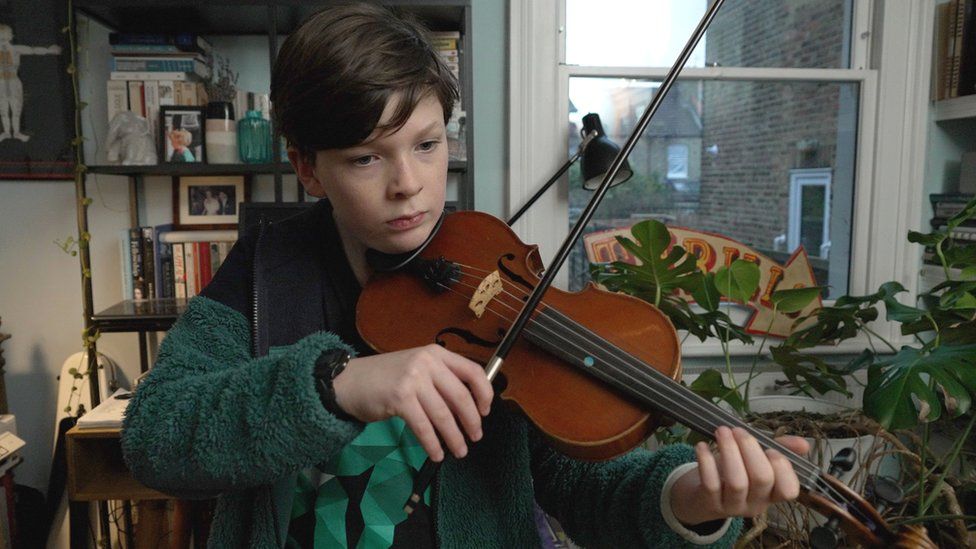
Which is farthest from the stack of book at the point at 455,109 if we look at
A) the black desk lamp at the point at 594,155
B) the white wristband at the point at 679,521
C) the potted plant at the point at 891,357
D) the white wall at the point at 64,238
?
the white wristband at the point at 679,521

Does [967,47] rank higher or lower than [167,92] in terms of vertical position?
higher

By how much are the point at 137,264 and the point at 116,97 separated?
0.47 m

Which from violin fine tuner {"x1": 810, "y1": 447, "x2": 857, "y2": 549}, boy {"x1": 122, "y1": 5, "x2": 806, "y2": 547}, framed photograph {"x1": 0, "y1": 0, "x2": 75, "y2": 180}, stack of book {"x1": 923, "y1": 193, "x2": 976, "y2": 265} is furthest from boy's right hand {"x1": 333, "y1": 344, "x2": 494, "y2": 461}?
stack of book {"x1": 923, "y1": 193, "x2": 976, "y2": 265}

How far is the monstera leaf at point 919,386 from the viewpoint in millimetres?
1273

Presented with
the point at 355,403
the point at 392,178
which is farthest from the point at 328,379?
the point at 392,178

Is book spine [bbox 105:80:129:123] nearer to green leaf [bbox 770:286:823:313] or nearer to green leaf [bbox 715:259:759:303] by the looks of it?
green leaf [bbox 715:259:759:303]

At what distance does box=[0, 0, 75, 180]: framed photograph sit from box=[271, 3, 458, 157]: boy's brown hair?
1658 millimetres

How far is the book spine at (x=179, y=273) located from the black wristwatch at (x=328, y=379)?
1.59 m

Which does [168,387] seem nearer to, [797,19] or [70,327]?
[70,327]

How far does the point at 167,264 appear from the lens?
201 cm

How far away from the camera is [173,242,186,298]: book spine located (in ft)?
6.58

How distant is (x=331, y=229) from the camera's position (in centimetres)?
88

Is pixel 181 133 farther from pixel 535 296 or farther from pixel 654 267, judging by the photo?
pixel 535 296

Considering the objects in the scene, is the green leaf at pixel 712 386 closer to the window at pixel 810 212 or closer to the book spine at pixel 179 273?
the window at pixel 810 212
